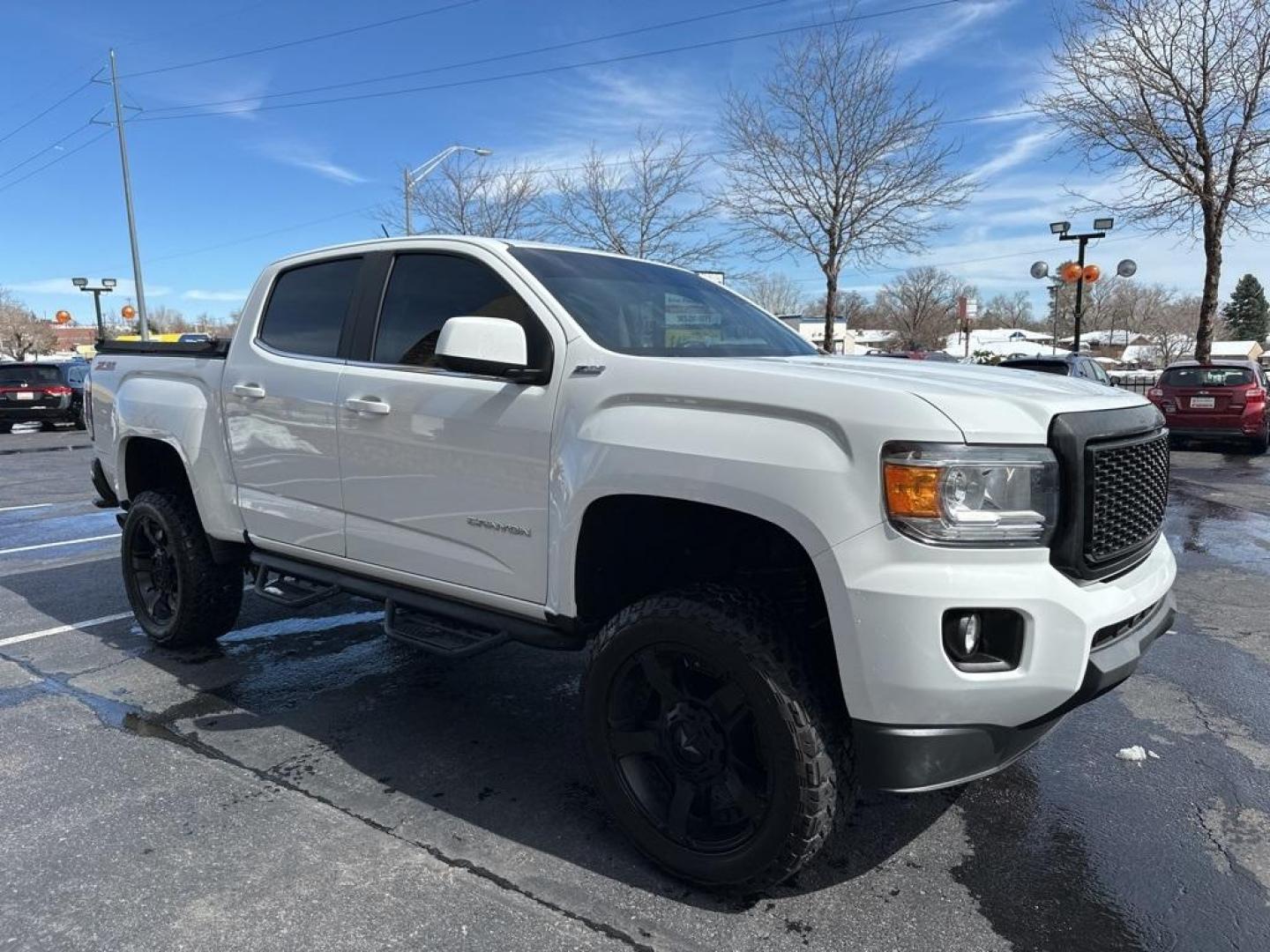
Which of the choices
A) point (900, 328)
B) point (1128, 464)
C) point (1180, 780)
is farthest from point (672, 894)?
point (900, 328)

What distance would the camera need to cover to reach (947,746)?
2207 millimetres

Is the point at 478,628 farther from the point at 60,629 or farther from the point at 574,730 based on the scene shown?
the point at 60,629

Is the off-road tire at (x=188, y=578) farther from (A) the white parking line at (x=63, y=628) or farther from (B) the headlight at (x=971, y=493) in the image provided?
(B) the headlight at (x=971, y=493)

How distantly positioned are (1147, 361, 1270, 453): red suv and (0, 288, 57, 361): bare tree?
317ft

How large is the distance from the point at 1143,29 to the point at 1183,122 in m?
1.74

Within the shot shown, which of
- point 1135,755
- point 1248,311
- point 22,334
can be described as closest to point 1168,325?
point 1248,311

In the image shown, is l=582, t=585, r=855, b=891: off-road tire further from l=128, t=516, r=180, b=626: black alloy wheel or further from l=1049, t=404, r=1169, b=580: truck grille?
l=128, t=516, r=180, b=626: black alloy wheel

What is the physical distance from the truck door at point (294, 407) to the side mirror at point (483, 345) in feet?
3.15

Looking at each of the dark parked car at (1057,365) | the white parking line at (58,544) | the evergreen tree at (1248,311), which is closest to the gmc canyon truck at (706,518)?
the white parking line at (58,544)

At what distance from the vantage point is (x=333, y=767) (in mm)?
3391

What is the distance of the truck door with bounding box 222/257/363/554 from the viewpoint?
3665 millimetres

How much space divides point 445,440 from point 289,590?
1650 millimetres

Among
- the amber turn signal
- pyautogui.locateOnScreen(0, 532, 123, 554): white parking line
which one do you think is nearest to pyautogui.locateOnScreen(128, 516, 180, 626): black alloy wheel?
pyautogui.locateOnScreen(0, 532, 123, 554): white parking line

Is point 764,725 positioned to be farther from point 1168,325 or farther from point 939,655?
point 1168,325
